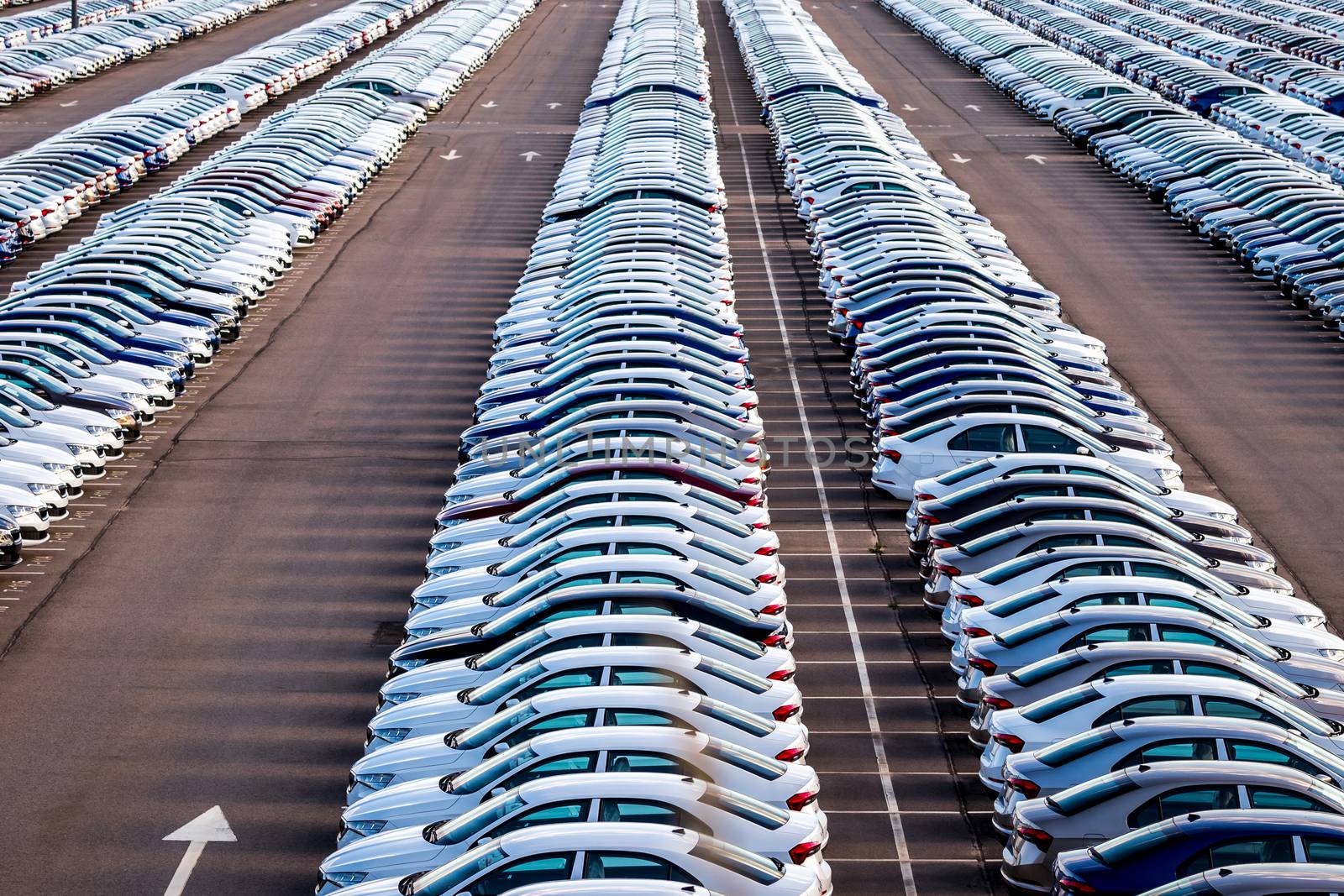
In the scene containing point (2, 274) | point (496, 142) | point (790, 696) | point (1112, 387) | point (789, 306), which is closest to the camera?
point (790, 696)

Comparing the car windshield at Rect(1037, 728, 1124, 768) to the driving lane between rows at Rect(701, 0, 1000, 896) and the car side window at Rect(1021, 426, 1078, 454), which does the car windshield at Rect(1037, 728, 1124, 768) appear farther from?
the car side window at Rect(1021, 426, 1078, 454)

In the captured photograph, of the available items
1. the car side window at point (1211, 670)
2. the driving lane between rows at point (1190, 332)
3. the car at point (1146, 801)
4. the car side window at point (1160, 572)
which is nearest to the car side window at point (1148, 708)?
the car side window at point (1211, 670)

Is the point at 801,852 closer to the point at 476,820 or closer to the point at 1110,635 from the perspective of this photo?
the point at 476,820

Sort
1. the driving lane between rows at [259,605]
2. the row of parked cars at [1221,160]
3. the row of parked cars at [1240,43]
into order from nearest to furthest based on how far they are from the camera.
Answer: the driving lane between rows at [259,605] < the row of parked cars at [1221,160] < the row of parked cars at [1240,43]

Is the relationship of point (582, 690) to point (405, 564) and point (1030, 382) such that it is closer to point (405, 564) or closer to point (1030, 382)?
point (405, 564)

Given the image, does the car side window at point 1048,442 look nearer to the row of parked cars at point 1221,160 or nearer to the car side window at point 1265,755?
the car side window at point 1265,755

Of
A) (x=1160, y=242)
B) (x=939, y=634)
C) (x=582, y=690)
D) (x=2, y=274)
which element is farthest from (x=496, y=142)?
(x=582, y=690)
